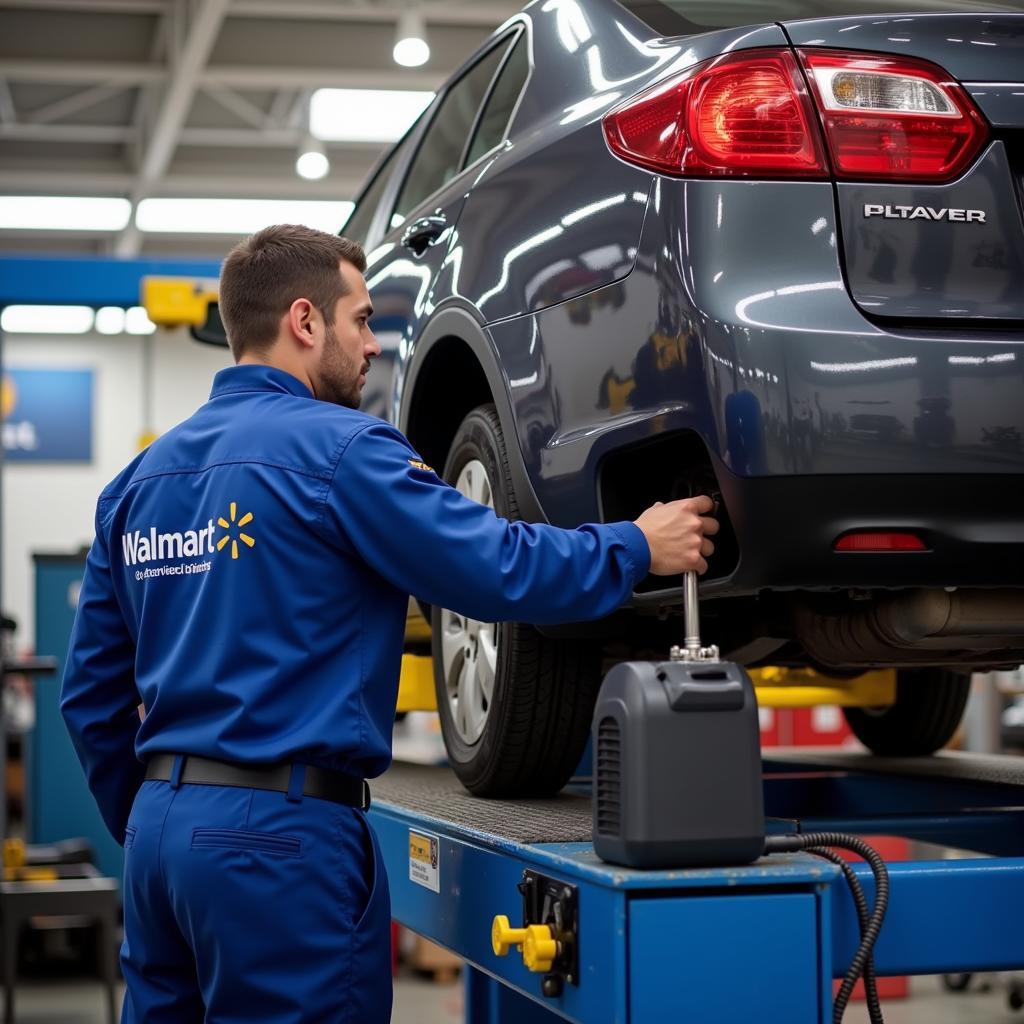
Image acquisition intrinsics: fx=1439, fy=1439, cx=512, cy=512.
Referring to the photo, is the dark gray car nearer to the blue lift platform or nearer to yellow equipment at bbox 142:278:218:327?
the blue lift platform

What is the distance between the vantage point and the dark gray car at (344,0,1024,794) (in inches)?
69.3

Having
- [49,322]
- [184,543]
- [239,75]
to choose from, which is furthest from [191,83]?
[184,543]

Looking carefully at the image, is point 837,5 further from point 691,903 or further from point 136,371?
point 136,371

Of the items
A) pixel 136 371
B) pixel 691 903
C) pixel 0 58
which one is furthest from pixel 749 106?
pixel 136 371

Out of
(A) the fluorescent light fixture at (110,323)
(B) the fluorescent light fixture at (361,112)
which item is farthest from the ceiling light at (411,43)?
(A) the fluorescent light fixture at (110,323)

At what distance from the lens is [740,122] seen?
6.06 ft

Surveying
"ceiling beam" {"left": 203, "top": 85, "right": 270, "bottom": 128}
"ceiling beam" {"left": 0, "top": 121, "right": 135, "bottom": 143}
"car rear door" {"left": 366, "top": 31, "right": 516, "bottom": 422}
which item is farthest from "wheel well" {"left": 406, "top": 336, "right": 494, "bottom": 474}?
"ceiling beam" {"left": 0, "top": 121, "right": 135, "bottom": 143}

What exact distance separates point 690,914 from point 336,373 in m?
0.96

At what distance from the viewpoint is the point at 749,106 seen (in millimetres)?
1851

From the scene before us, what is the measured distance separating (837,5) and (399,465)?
0.99 m

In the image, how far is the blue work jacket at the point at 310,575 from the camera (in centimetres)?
181

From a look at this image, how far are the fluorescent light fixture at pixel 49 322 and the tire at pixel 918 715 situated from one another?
556 inches

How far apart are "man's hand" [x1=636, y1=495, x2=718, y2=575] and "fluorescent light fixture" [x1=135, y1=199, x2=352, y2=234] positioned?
489 inches

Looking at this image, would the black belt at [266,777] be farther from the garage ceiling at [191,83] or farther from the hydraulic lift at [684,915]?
the garage ceiling at [191,83]
